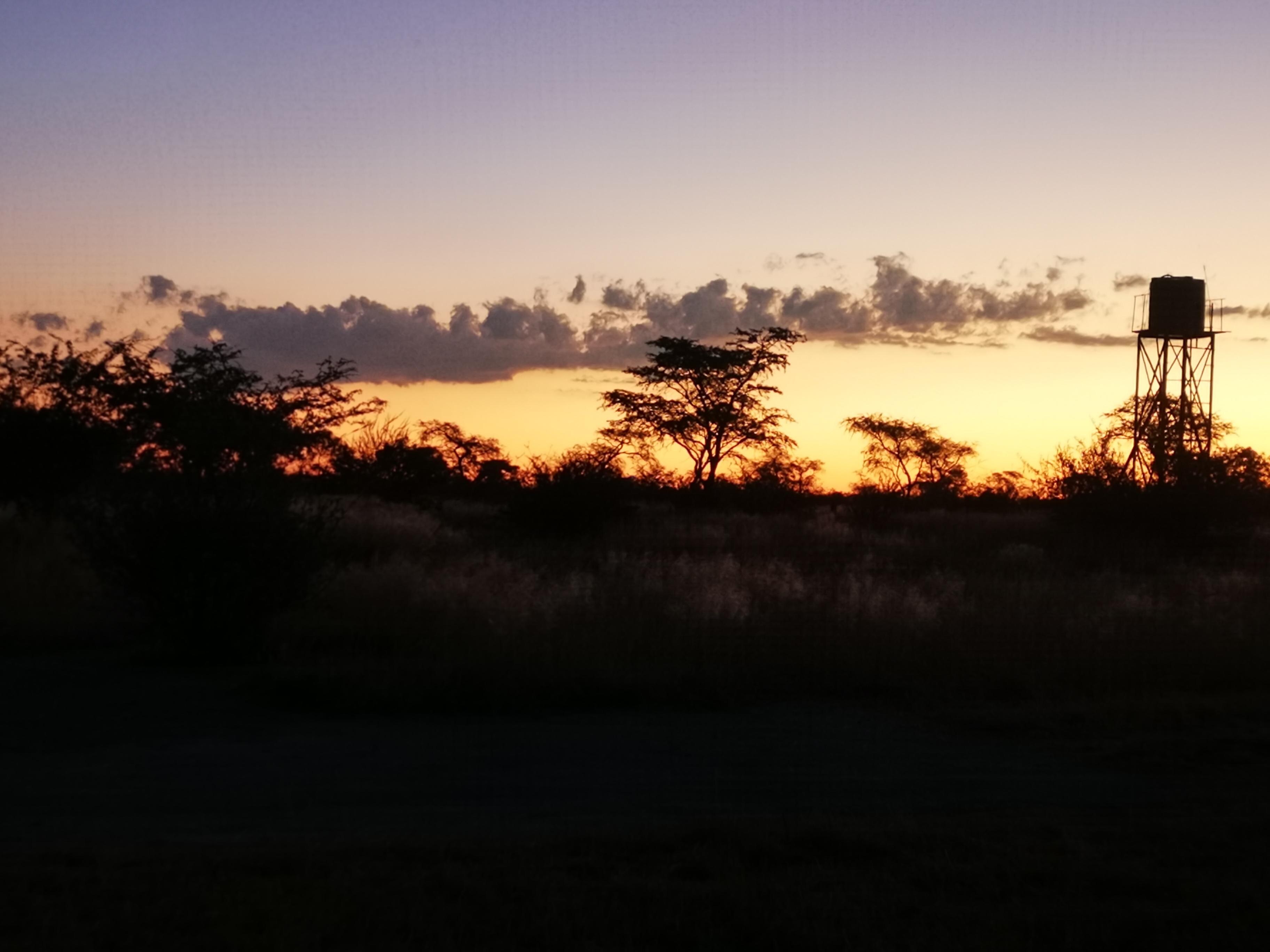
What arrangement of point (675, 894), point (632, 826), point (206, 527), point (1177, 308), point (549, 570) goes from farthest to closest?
point (1177, 308)
point (549, 570)
point (206, 527)
point (632, 826)
point (675, 894)

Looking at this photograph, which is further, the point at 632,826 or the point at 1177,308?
the point at 1177,308

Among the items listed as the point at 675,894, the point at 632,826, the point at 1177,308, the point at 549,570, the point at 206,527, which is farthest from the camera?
the point at 1177,308

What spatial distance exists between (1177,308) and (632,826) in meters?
35.2

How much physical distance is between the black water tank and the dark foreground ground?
28817 millimetres

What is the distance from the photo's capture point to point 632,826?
7.14 metres

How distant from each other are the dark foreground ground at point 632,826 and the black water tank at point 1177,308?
2882 cm

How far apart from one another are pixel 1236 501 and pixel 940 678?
21.0m

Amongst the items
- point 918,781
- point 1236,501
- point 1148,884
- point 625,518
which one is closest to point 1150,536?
point 1236,501

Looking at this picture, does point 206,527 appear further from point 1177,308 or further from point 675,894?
point 1177,308

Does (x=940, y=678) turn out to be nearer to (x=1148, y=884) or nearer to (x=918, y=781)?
(x=918, y=781)

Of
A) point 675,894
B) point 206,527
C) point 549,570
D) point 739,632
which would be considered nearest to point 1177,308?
point 549,570

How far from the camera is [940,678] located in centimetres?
1236

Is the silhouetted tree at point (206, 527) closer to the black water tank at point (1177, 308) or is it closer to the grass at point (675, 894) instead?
the grass at point (675, 894)

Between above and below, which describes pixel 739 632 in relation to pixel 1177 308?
below
